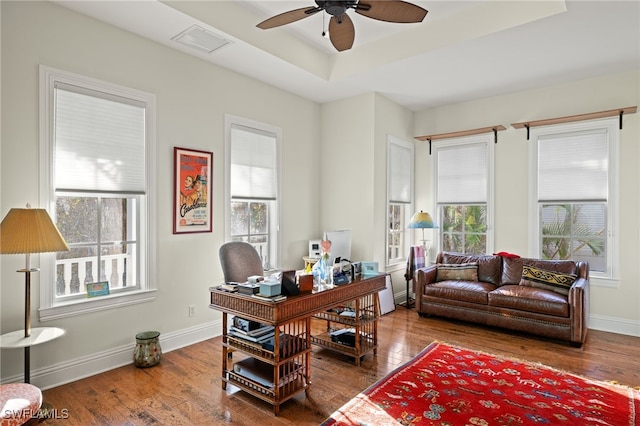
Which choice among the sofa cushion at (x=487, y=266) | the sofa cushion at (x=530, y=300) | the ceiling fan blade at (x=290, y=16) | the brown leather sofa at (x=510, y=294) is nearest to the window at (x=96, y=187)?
the ceiling fan blade at (x=290, y=16)

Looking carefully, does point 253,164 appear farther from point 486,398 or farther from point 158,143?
point 486,398

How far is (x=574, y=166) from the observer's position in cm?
477

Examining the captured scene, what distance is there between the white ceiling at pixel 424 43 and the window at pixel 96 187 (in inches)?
28.4

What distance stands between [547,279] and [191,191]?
4.19m

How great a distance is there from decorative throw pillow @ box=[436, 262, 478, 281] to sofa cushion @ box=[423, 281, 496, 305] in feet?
0.35

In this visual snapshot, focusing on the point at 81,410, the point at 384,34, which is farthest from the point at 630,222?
the point at 81,410

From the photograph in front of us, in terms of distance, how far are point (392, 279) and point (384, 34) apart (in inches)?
133

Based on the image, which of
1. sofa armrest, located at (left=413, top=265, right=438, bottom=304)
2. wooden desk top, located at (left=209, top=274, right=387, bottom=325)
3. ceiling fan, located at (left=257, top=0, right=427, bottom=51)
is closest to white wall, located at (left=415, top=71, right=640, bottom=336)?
sofa armrest, located at (left=413, top=265, right=438, bottom=304)

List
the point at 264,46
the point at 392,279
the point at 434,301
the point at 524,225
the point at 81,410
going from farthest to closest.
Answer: the point at 392,279 < the point at 524,225 < the point at 434,301 < the point at 264,46 < the point at 81,410

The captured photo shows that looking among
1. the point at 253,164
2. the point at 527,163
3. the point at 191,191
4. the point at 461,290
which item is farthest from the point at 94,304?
the point at 527,163

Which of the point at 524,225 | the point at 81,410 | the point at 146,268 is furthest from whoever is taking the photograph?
the point at 524,225

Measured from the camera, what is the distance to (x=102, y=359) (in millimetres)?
3219

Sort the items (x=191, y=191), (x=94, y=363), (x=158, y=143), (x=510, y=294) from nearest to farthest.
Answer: (x=94, y=363) < (x=158, y=143) < (x=191, y=191) < (x=510, y=294)

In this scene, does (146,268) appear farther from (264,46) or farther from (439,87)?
(439,87)
